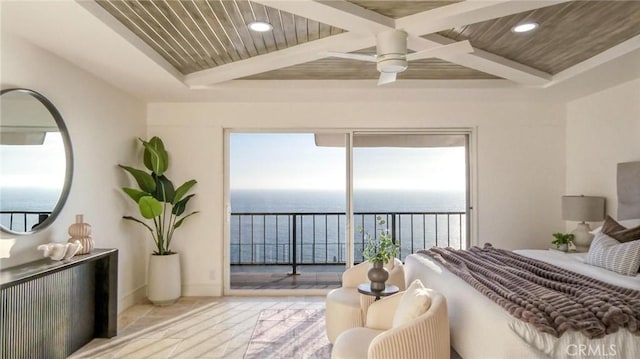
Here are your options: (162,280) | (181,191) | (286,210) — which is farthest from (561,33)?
(162,280)

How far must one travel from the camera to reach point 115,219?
14.0 ft

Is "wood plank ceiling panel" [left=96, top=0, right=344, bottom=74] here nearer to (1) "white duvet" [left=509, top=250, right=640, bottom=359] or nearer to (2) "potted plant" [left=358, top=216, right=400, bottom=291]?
(2) "potted plant" [left=358, top=216, right=400, bottom=291]

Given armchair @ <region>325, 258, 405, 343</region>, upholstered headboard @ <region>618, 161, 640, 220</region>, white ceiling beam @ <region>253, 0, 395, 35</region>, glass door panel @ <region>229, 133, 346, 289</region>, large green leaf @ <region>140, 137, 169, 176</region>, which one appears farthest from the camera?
glass door panel @ <region>229, 133, 346, 289</region>

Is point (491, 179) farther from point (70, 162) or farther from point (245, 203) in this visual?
point (70, 162)

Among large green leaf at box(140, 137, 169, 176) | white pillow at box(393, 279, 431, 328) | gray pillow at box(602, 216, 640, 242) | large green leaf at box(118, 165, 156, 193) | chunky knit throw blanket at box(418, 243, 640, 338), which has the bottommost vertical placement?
white pillow at box(393, 279, 431, 328)

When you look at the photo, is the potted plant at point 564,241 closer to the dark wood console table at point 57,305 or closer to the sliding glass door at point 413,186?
the sliding glass door at point 413,186

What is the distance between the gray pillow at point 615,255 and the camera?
284 cm

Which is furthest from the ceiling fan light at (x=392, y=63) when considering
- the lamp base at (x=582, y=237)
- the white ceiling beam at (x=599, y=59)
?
the lamp base at (x=582, y=237)

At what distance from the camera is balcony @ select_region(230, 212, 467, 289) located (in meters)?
6.16

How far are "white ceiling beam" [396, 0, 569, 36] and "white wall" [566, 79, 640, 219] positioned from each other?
2.30 m

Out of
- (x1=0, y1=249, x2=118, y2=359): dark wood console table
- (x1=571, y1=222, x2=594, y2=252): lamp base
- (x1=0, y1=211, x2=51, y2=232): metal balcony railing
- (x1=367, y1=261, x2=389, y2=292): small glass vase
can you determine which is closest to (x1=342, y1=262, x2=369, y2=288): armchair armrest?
(x1=367, y1=261, x2=389, y2=292): small glass vase

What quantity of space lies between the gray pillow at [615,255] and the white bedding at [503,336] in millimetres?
68

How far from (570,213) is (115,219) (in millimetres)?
4854

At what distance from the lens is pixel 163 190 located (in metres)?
4.61
